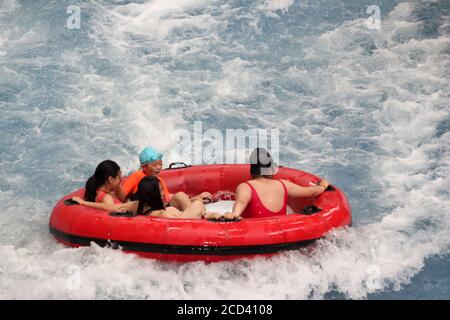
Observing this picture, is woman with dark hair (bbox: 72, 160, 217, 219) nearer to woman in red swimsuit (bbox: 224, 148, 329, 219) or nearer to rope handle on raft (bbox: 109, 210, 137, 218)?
rope handle on raft (bbox: 109, 210, 137, 218)

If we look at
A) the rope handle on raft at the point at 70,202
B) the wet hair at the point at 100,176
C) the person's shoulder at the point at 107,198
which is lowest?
the rope handle on raft at the point at 70,202

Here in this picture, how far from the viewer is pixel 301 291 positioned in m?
5.05

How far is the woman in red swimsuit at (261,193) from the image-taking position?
216 inches

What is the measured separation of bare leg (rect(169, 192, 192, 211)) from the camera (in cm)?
586

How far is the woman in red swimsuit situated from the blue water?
0.44 meters

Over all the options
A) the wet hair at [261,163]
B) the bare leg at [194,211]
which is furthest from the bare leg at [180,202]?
the wet hair at [261,163]

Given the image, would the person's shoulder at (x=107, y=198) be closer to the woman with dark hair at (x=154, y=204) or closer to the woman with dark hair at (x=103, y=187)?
the woman with dark hair at (x=103, y=187)

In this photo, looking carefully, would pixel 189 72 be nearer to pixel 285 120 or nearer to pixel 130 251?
pixel 285 120

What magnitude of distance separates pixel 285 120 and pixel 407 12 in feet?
11.1

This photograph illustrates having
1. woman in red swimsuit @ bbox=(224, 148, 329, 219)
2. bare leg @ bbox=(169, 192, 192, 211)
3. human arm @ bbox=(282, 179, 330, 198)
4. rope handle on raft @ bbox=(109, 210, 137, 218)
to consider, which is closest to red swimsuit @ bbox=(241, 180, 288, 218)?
woman in red swimsuit @ bbox=(224, 148, 329, 219)

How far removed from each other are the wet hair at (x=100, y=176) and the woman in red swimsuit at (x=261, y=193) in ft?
3.50

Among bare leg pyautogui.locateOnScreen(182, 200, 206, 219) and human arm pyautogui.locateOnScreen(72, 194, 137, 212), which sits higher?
human arm pyautogui.locateOnScreen(72, 194, 137, 212)

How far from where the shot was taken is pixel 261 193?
5516 millimetres
